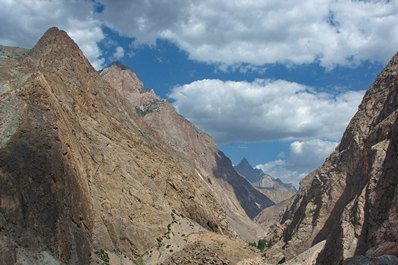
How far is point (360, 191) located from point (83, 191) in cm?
3198

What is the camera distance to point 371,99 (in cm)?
8531

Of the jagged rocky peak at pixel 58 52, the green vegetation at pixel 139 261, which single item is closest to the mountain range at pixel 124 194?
the green vegetation at pixel 139 261

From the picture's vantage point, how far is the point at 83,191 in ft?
194

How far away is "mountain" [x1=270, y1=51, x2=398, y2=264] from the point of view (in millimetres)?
55406

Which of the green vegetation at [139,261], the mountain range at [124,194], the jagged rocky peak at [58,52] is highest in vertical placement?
the jagged rocky peak at [58,52]

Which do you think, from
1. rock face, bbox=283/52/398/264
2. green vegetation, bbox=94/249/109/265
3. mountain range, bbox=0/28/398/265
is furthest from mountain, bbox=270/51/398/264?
green vegetation, bbox=94/249/109/265

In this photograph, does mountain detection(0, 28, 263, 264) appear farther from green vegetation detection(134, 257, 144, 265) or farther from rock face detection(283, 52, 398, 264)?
rock face detection(283, 52, 398, 264)

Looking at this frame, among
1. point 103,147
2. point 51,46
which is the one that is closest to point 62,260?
point 103,147

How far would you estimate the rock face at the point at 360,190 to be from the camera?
55.5m

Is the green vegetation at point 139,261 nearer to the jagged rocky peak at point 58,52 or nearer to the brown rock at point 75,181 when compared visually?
the brown rock at point 75,181

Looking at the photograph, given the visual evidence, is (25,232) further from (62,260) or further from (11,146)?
(11,146)

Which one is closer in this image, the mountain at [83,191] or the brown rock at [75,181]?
the mountain at [83,191]

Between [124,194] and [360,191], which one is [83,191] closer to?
[124,194]

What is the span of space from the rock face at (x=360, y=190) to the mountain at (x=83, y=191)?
1193cm
